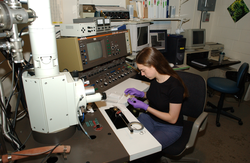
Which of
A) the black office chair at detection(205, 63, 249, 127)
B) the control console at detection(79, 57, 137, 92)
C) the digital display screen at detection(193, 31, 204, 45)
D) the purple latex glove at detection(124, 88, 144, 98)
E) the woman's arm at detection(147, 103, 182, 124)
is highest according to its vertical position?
the digital display screen at detection(193, 31, 204, 45)

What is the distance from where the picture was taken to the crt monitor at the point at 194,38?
3.28 meters

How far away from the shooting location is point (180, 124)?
1501 millimetres

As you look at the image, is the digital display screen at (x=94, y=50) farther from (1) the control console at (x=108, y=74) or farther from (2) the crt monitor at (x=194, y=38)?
(2) the crt monitor at (x=194, y=38)

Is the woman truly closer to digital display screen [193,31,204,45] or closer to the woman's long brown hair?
the woman's long brown hair

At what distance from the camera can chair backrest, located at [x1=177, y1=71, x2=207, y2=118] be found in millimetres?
1539

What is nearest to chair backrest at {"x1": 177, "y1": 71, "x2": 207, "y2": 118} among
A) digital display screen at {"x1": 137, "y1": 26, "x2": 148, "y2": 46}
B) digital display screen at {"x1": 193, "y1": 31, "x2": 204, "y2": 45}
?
digital display screen at {"x1": 137, "y1": 26, "x2": 148, "y2": 46}

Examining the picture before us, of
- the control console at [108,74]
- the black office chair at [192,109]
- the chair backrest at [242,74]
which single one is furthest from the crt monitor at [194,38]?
the black office chair at [192,109]

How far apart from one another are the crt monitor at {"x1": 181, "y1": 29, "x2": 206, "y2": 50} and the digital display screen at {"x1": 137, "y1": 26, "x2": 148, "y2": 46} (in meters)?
1.10

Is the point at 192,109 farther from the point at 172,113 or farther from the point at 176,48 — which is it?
the point at 176,48

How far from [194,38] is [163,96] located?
237 cm

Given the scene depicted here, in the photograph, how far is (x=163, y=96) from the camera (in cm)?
144

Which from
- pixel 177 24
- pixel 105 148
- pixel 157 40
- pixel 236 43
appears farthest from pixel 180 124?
pixel 236 43

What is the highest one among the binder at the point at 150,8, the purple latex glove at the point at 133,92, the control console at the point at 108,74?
the binder at the point at 150,8

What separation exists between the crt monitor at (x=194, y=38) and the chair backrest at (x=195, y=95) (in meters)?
1.85
